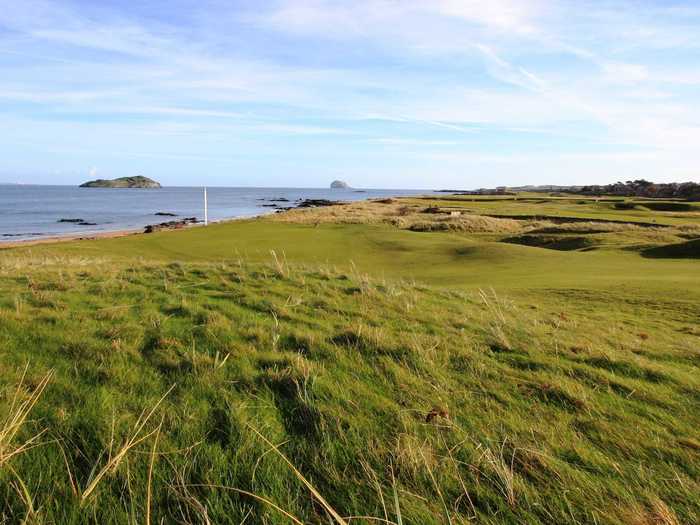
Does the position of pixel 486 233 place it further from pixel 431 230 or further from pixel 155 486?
pixel 155 486

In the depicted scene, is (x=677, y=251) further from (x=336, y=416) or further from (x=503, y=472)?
(x=336, y=416)

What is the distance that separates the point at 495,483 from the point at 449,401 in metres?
0.92

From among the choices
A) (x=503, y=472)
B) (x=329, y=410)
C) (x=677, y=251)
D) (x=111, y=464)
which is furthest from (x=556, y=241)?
(x=111, y=464)

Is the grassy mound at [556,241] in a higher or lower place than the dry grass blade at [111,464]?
lower

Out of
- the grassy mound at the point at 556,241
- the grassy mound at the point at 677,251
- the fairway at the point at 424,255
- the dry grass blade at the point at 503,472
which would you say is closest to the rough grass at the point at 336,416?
the dry grass blade at the point at 503,472

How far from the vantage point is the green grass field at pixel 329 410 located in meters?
2.08

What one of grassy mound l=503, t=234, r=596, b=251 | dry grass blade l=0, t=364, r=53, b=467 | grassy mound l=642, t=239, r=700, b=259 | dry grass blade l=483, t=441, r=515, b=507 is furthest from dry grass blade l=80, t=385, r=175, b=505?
grassy mound l=503, t=234, r=596, b=251

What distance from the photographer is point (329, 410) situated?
2846 millimetres

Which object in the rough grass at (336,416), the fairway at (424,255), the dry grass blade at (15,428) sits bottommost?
the fairway at (424,255)

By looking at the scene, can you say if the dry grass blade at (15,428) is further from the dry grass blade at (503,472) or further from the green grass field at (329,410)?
the dry grass blade at (503,472)

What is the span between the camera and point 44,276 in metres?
7.55

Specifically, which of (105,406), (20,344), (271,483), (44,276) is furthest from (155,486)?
(44,276)

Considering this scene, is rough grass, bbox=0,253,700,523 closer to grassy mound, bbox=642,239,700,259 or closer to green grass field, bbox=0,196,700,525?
green grass field, bbox=0,196,700,525

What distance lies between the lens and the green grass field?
6.82ft
